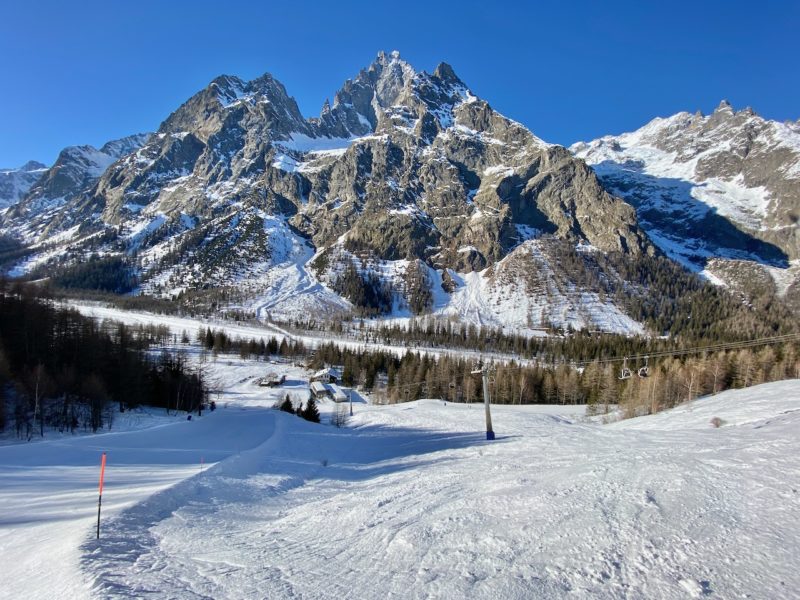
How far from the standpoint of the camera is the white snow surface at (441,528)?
24.0 ft

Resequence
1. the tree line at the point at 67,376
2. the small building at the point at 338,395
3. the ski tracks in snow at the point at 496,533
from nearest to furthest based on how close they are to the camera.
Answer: the ski tracks in snow at the point at 496,533, the tree line at the point at 67,376, the small building at the point at 338,395

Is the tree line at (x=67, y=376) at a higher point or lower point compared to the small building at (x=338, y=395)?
higher

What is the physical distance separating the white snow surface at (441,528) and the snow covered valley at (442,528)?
1.9 inches

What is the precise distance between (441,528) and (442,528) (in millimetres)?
24

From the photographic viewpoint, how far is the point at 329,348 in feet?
468

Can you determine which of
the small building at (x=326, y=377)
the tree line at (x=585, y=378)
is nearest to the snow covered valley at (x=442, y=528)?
the tree line at (x=585, y=378)

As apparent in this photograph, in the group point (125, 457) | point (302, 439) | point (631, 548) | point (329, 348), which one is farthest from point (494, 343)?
point (631, 548)

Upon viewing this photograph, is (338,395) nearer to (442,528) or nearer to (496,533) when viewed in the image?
(442,528)

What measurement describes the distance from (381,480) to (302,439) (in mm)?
19626

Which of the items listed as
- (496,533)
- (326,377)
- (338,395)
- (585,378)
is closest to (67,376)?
(496,533)

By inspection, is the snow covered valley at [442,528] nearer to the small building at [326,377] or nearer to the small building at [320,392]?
the small building at [320,392]

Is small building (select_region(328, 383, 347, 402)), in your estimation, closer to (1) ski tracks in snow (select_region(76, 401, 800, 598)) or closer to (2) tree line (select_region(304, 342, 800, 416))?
(2) tree line (select_region(304, 342, 800, 416))

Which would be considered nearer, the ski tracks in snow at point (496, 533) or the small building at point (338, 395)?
the ski tracks in snow at point (496, 533)

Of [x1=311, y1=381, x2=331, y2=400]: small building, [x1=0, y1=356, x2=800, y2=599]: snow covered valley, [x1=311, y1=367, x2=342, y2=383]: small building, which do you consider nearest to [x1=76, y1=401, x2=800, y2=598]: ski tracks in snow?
[x1=0, y1=356, x2=800, y2=599]: snow covered valley
